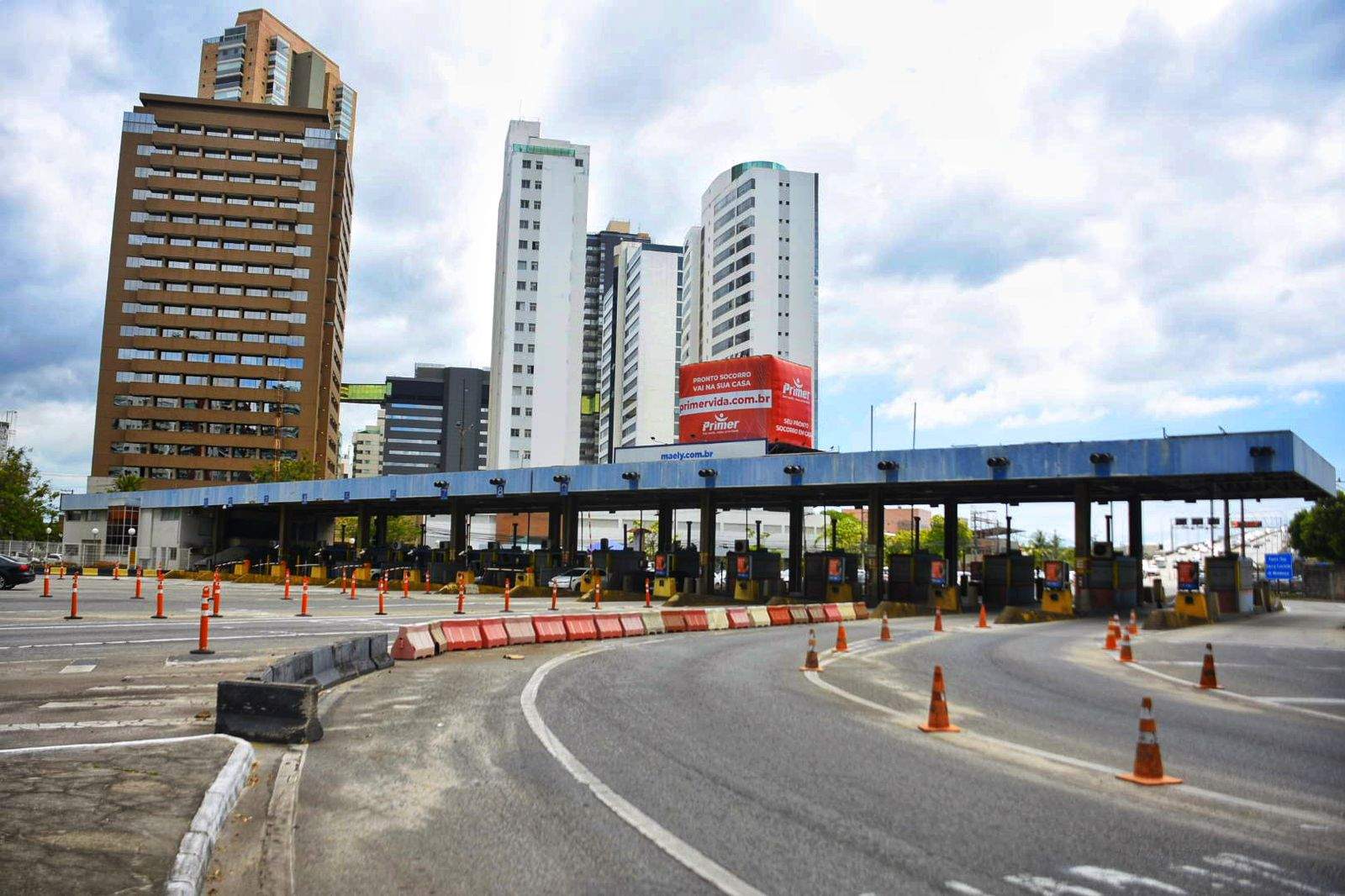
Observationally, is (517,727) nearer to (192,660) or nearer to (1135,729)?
(1135,729)

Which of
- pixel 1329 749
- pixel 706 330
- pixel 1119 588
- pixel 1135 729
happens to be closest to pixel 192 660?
pixel 1135 729

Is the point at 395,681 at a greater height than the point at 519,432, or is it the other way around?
the point at 519,432

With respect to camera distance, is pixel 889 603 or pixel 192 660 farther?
pixel 889 603

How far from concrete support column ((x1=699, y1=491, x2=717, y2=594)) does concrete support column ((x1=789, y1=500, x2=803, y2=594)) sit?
5.28 metres

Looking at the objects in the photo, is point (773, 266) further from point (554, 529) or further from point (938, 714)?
point (938, 714)

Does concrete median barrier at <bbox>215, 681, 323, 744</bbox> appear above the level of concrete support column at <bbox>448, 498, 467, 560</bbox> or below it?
below

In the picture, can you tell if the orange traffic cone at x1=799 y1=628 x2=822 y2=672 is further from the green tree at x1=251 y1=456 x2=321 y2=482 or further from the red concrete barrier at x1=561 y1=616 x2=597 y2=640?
the green tree at x1=251 y1=456 x2=321 y2=482

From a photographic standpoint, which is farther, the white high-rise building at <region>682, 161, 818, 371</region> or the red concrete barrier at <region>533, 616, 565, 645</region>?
the white high-rise building at <region>682, 161, 818, 371</region>

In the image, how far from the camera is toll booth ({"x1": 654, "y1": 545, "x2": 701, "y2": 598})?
5269cm

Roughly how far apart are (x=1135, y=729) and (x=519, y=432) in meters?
125

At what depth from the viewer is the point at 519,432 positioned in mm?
133750

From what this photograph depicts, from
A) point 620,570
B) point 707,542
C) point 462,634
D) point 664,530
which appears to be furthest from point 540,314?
point 462,634

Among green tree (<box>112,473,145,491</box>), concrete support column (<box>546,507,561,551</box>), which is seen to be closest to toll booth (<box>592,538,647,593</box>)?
concrete support column (<box>546,507,561,551</box>)

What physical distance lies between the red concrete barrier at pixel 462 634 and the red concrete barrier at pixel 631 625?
237 inches
